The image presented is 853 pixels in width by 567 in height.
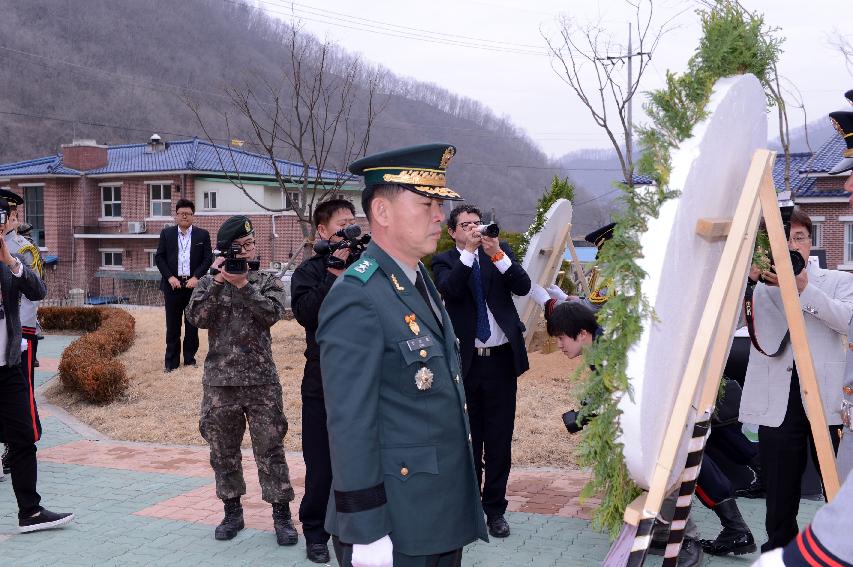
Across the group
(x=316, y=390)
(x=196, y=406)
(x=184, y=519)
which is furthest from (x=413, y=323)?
(x=196, y=406)

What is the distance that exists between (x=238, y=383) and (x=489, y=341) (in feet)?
5.53

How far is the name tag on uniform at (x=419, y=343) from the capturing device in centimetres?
279

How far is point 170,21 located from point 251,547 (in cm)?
11567

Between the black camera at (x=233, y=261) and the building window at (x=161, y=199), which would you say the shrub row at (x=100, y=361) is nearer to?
the black camera at (x=233, y=261)

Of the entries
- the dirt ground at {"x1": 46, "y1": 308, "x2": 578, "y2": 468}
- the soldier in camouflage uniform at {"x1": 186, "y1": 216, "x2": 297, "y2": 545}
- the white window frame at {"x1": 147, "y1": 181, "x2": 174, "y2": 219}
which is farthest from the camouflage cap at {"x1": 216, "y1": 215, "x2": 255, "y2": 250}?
the white window frame at {"x1": 147, "y1": 181, "x2": 174, "y2": 219}

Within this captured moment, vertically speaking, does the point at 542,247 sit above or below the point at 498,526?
above

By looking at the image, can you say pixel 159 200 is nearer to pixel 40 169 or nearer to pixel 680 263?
pixel 40 169

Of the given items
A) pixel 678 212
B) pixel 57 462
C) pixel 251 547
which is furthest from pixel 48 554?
pixel 678 212

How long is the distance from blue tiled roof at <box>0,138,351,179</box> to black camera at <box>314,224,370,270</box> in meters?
35.2

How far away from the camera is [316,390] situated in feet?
16.0

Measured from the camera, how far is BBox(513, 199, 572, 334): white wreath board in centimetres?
633

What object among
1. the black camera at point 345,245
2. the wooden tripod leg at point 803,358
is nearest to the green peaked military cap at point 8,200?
the black camera at point 345,245

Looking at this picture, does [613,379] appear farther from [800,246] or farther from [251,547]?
[251,547]

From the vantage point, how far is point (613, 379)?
233cm
